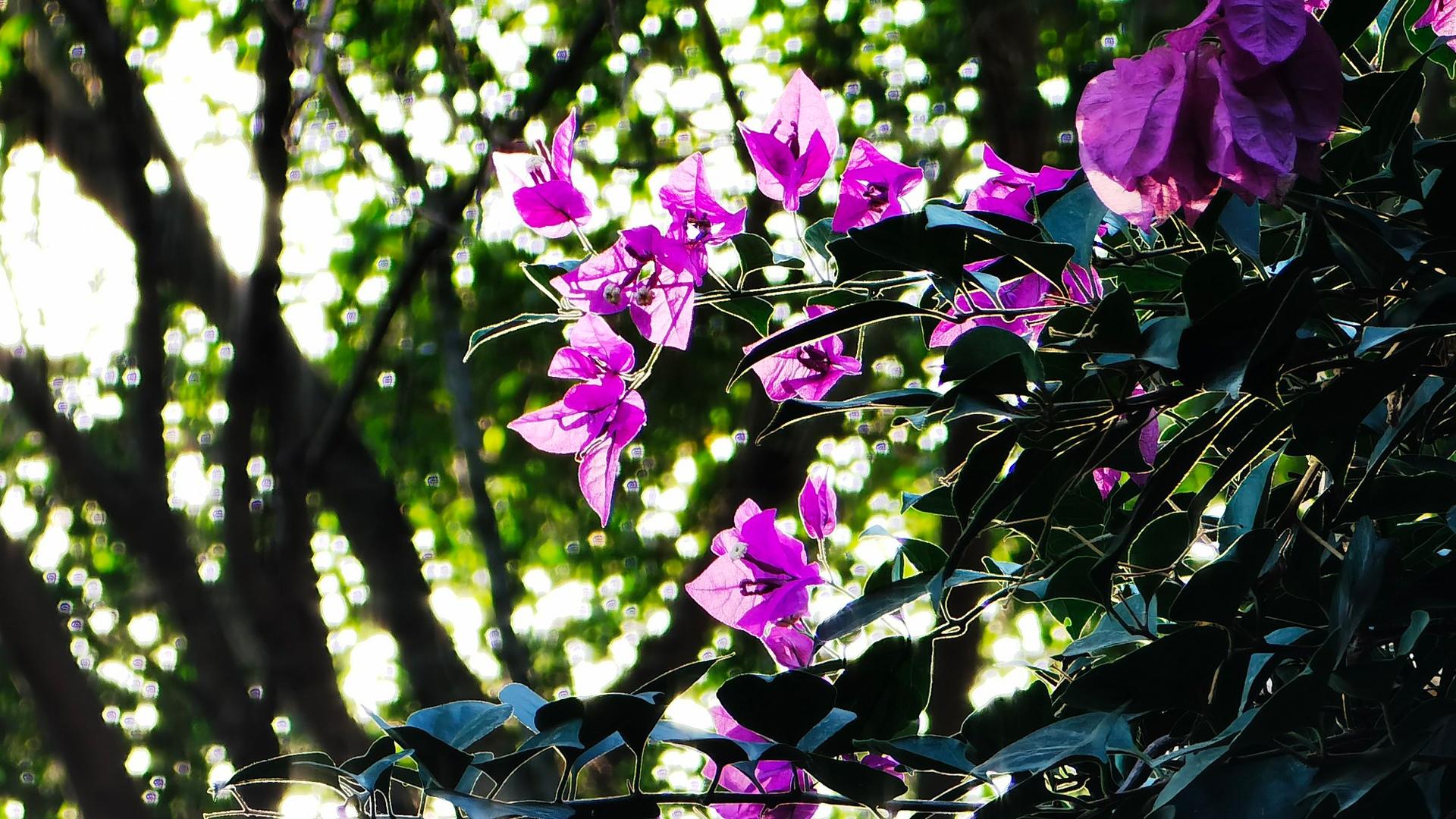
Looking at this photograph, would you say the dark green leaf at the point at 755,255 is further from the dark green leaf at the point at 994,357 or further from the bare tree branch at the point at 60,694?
the bare tree branch at the point at 60,694

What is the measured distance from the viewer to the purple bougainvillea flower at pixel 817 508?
534 mm

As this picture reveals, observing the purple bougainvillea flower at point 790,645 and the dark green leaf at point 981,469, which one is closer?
the dark green leaf at point 981,469

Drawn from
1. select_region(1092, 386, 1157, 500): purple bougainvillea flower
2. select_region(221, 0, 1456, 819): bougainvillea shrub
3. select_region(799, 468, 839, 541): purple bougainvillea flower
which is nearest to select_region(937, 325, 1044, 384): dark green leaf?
select_region(221, 0, 1456, 819): bougainvillea shrub

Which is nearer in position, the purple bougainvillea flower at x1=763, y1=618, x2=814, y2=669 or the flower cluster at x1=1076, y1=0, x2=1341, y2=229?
the flower cluster at x1=1076, y1=0, x2=1341, y2=229

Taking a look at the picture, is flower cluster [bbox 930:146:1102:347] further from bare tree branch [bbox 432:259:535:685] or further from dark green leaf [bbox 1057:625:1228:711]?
bare tree branch [bbox 432:259:535:685]

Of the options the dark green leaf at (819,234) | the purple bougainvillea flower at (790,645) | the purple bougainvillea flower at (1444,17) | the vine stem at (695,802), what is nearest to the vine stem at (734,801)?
the vine stem at (695,802)

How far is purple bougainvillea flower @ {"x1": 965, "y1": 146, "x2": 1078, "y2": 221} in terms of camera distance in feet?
1.37

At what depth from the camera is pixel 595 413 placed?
48cm

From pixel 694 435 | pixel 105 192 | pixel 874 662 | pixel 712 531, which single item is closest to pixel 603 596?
pixel 694 435

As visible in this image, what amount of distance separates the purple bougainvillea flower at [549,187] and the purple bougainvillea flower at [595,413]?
0.05 m

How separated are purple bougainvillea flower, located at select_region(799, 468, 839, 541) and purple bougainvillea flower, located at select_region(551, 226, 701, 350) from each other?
12 cm

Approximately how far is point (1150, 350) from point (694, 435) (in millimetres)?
2676

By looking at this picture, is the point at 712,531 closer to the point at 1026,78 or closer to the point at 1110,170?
the point at 1026,78

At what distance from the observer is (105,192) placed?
2256mm
